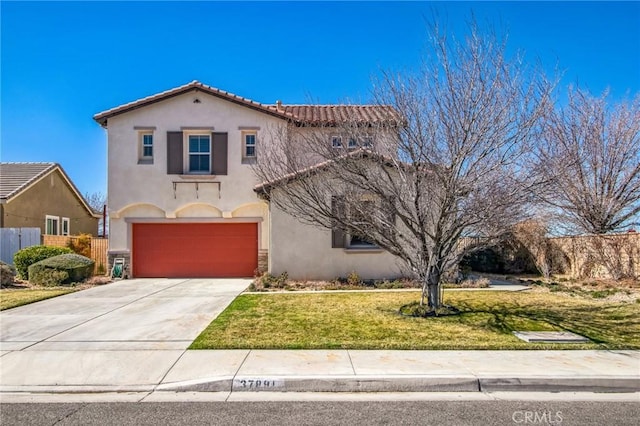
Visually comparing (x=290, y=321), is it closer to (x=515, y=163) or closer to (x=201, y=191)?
(x=515, y=163)

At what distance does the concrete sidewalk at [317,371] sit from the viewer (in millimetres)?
5992

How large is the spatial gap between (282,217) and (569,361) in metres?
10.3

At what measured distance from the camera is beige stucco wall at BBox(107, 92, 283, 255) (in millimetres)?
17922

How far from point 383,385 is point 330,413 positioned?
1.03 m

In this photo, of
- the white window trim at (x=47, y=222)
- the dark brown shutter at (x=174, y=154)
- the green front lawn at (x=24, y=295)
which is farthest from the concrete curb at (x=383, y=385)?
the white window trim at (x=47, y=222)

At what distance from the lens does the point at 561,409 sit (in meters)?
5.35

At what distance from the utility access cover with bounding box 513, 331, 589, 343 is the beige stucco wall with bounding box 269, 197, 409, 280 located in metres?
7.21

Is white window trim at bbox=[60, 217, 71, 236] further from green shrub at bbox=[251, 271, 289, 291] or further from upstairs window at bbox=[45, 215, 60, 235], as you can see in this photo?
green shrub at bbox=[251, 271, 289, 291]

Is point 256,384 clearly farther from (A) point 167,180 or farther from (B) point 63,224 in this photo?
(B) point 63,224

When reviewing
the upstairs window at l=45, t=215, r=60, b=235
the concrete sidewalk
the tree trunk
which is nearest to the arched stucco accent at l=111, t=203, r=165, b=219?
the upstairs window at l=45, t=215, r=60, b=235

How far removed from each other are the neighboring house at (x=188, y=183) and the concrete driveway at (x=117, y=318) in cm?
295

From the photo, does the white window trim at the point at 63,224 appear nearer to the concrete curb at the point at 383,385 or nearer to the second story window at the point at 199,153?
the second story window at the point at 199,153

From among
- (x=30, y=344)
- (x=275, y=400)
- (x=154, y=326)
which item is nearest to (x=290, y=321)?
(x=154, y=326)

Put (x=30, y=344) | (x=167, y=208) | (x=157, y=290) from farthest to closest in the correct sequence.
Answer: (x=167, y=208)
(x=157, y=290)
(x=30, y=344)
